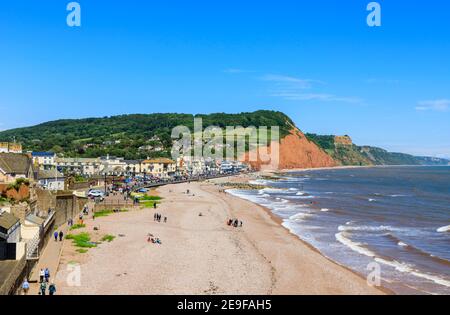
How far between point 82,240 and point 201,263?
32.7ft

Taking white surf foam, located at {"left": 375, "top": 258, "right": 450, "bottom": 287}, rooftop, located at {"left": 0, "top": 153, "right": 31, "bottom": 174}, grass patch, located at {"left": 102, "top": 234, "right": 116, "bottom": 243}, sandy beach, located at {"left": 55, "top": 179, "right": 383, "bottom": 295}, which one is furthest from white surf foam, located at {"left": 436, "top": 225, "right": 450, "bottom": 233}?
rooftop, located at {"left": 0, "top": 153, "right": 31, "bottom": 174}

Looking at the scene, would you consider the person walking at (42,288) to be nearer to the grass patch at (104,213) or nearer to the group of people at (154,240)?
the group of people at (154,240)

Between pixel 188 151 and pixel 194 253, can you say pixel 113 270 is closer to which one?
pixel 194 253

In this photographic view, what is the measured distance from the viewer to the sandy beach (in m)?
23.5

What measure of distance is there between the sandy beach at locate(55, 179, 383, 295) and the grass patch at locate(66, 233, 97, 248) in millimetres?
613

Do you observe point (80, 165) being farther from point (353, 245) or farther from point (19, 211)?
point (353, 245)

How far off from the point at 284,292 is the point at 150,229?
19.5 metres

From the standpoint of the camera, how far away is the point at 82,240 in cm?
3322

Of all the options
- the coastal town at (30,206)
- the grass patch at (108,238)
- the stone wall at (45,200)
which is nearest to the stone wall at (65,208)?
the coastal town at (30,206)

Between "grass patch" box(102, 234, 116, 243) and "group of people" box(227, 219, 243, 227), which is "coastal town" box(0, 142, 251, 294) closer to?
"grass patch" box(102, 234, 116, 243)

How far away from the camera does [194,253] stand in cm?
3131

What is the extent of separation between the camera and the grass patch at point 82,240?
104ft

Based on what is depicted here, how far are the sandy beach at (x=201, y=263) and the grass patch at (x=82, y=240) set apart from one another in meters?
0.61

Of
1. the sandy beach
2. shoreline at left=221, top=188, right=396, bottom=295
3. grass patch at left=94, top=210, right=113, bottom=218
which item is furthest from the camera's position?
grass patch at left=94, top=210, right=113, bottom=218
